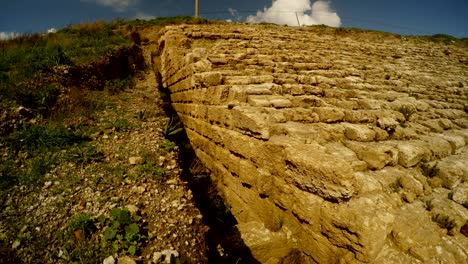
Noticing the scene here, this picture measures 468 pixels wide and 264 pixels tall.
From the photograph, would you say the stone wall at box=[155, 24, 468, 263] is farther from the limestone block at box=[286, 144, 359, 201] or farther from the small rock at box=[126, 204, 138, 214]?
the small rock at box=[126, 204, 138, 214]

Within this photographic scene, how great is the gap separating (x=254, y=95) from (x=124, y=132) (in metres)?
2.60

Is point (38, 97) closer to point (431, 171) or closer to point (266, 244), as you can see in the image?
point (266, 244)

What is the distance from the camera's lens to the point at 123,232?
109 inches

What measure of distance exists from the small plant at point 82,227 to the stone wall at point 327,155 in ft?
5.48

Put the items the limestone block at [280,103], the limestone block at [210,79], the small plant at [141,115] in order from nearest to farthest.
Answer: the limestone block at [280,103]
the limestone block at [210,79]
the small plant at [141,115]

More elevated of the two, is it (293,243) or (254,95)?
(254,95)

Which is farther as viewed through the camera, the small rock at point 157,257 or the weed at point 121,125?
the weed at point 121,125

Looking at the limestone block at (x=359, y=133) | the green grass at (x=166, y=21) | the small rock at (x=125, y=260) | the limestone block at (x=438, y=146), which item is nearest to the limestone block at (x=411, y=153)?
the limestone block at (x=438, y=146)

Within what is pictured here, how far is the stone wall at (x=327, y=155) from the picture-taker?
219cm

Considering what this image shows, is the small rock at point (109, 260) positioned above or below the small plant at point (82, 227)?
below

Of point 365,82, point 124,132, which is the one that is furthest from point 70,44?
point 365,82

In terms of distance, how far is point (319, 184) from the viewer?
2.38 m

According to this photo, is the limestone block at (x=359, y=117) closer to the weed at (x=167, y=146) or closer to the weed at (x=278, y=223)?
the weed at (x=278, y=223)

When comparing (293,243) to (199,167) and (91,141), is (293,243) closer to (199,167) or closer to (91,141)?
(199,167)
